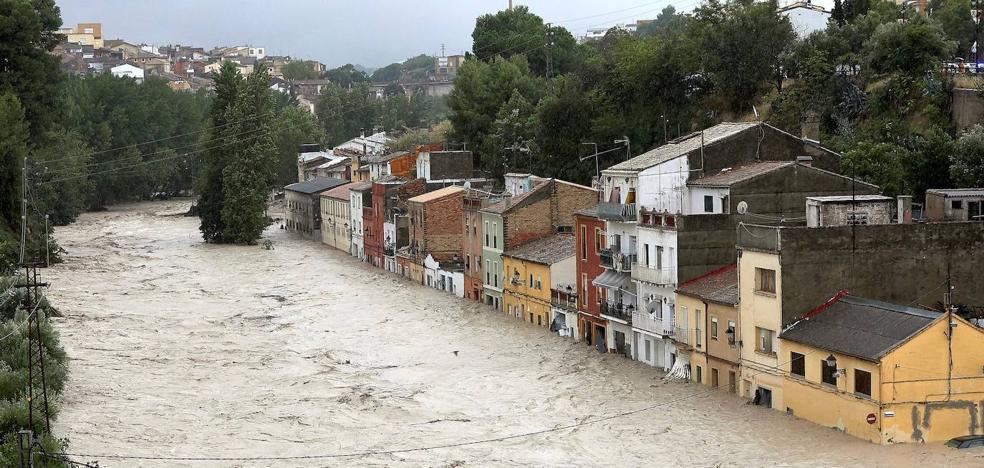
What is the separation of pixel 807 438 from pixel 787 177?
12.0m

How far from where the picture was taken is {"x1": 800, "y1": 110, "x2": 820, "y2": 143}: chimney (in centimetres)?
5981

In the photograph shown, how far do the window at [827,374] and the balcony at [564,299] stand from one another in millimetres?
17642

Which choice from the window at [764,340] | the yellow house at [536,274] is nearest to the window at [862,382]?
the window at [764,340]

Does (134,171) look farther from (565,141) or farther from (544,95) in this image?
(565,141)

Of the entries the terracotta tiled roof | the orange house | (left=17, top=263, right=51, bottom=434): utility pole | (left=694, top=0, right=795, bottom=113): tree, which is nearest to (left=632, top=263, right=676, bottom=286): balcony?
the terracotta tiled roof

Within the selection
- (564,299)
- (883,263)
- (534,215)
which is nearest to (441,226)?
(534,215)

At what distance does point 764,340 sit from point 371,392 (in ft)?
39.8

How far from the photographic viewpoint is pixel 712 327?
41.3 metres

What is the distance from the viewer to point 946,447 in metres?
32.9

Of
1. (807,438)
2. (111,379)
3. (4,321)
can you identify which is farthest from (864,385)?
(4,321)

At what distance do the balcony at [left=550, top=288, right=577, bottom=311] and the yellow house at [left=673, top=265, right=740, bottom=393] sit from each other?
9383 mm

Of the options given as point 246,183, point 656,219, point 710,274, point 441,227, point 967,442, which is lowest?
point 967,442

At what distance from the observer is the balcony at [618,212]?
4747 cm

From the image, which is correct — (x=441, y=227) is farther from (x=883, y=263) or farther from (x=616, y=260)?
(x=883, y=263)
